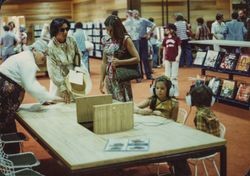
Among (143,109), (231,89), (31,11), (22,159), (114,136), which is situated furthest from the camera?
(31,11)

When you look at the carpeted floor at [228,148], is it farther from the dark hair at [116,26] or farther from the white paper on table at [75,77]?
the dark hair at [116,26]

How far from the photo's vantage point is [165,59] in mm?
8547

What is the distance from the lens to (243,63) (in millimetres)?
7758

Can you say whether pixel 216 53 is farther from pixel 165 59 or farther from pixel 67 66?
pixel 67 66

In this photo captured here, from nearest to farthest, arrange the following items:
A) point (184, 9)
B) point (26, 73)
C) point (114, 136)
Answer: point (114, 136) → point (26, 73) → point (184, 9)

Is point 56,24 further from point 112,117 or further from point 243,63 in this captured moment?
point 243,63

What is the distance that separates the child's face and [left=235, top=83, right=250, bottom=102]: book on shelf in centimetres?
364

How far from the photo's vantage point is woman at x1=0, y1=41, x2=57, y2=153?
424cm

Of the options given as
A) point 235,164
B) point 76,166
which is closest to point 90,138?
point 76,166

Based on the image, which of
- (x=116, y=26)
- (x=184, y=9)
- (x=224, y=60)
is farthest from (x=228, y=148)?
(x=184, y=9)

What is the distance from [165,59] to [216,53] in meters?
0.92

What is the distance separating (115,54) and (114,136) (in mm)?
1751

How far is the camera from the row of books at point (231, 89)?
25.0 feet

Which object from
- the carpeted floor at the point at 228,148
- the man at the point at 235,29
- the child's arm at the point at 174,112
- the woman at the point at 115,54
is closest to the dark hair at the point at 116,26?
the woman at the point at 115,54
